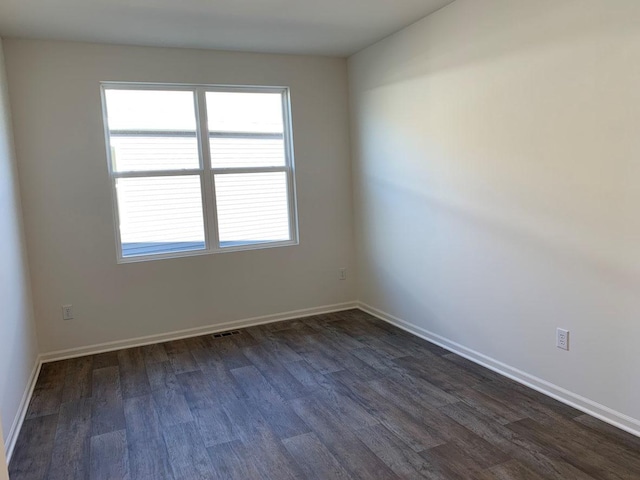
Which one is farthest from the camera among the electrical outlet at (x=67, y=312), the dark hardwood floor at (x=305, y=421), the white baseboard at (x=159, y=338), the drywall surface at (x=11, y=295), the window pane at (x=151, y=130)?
the window pane at (x=151, y=130)

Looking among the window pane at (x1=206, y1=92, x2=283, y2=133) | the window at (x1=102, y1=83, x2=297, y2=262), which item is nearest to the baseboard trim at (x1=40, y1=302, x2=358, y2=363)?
the window at (x1=102, y1=83, x2=297, y2=262)

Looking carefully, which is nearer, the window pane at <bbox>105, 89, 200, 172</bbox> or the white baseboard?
the white baseboard

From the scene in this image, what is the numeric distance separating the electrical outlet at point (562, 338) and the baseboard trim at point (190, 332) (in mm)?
2343

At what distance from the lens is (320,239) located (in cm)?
459

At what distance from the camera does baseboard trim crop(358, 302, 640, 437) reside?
2359 millimetres

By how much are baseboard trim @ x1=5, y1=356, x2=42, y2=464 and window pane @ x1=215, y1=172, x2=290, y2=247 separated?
5.59 ft

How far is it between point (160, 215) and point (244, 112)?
1.19m

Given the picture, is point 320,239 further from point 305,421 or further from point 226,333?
point 305,421

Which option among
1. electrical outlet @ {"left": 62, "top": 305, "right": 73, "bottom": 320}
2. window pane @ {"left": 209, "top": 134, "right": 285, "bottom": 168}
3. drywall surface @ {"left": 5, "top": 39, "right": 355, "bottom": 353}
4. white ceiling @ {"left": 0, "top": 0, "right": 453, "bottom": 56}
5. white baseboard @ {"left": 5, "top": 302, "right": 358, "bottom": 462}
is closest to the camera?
white ceiling @ {"left": 0, "top": 0, "right": 453, "bottom": 56}

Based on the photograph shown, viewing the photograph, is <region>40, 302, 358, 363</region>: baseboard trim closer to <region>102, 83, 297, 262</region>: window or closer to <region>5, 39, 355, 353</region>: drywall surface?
<region>5, 39, 355, 353</region>: drywall surface

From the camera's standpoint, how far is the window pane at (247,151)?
4177 millimetres

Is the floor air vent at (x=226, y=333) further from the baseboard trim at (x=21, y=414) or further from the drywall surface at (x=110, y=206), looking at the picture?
the baseboard trim at (x=21, y=414)

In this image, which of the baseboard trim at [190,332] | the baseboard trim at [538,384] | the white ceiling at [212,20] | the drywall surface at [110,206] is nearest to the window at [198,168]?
the drywall surface at [110,206]

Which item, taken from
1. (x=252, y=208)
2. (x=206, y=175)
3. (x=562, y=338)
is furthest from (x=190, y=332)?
(x=562, y=338)
